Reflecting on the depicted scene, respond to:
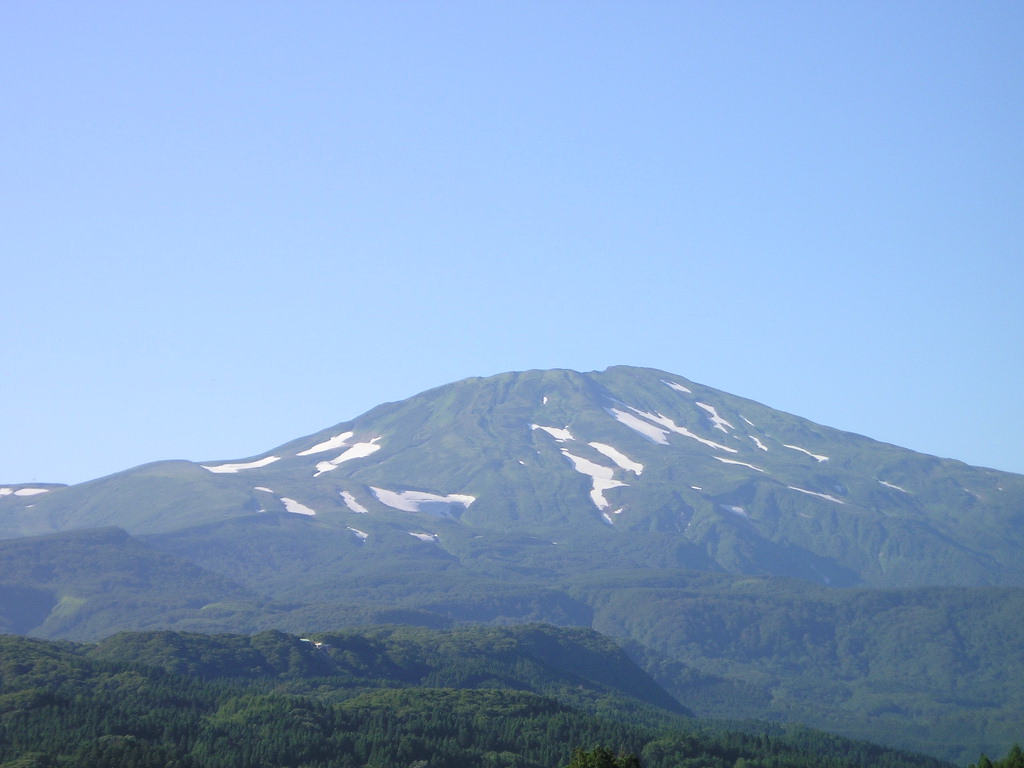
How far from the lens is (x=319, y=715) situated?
354ft

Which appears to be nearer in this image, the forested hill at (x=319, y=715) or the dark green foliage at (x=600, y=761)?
the dark green foliage at (x=600, y=761)

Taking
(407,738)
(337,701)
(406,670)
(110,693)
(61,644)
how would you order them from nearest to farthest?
(407,738) → (110,693) → (337,701) → (61,644) → (406,670)

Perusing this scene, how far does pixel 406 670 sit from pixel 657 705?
3521 cm

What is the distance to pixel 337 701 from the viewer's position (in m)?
125

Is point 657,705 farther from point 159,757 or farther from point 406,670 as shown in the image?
point 159,757

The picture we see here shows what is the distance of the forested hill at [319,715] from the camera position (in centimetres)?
9762

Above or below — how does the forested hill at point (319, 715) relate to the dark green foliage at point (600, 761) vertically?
below

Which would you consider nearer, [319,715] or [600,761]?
[600,761]

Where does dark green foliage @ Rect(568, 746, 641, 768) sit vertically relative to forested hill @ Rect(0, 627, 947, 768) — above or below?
above

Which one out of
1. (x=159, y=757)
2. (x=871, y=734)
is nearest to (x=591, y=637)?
(x=871, y=734)

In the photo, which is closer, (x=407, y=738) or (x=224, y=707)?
(x=407, y=738)

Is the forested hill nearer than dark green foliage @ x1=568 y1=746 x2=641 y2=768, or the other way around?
dark green foliage @ x1=568 y1=746 x2=641 y2=768

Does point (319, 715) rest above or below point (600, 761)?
below

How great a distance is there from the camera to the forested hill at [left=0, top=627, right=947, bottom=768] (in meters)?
97.6
